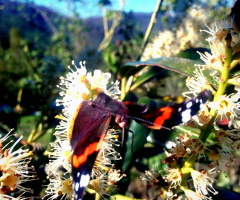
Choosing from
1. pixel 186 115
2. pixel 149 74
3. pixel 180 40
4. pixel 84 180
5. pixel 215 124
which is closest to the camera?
pixel 84 180

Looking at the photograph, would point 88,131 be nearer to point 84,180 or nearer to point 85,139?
point 85,139

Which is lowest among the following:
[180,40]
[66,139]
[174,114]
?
[66,139]

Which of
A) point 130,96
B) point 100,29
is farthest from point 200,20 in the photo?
point 100,29

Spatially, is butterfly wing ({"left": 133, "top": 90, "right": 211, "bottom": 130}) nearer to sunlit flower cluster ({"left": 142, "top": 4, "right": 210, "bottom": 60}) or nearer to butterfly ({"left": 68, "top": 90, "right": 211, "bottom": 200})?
butterfly ({"left": 68, "top": 90, "right": 211, "bottom": 200})

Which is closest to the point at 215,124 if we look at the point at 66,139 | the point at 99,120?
the point at 99,120

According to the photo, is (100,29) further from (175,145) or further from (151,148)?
(175,145)

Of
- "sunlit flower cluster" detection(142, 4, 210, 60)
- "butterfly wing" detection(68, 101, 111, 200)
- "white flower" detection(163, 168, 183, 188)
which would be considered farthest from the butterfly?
"sunlit flower cluster" detection(142, 4, 210, 60)

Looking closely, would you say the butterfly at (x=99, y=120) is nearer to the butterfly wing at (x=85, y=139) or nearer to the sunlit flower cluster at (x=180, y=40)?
the butterfly wing at (x=85, y=139)
